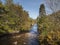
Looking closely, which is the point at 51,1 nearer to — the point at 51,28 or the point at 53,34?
the point at 51,28

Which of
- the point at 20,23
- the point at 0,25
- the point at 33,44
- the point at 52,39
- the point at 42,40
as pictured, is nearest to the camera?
the point at 52,39

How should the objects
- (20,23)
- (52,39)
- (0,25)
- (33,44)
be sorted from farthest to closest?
(20,23), (0,25), (33,44), (52,39)

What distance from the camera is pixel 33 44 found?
2178 cm

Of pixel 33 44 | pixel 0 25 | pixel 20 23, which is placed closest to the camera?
pixel 33 44

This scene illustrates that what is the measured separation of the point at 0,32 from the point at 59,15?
1461 cm

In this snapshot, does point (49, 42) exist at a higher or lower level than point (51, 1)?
lower

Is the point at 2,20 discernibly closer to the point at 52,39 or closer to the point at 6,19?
the point at 6,19

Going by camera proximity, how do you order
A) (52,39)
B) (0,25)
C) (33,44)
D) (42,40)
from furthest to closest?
(0,25) < (33,44) < (42,40) < (52,39)

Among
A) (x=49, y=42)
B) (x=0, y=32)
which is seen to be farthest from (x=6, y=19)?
(x=49, y=42)

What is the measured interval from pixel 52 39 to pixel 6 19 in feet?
50.4

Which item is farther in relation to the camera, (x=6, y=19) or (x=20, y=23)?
(x=20, y=23)

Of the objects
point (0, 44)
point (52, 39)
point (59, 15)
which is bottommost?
point (0, 44)

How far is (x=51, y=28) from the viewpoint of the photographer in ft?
62.1

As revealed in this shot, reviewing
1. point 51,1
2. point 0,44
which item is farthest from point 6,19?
point 51,1
